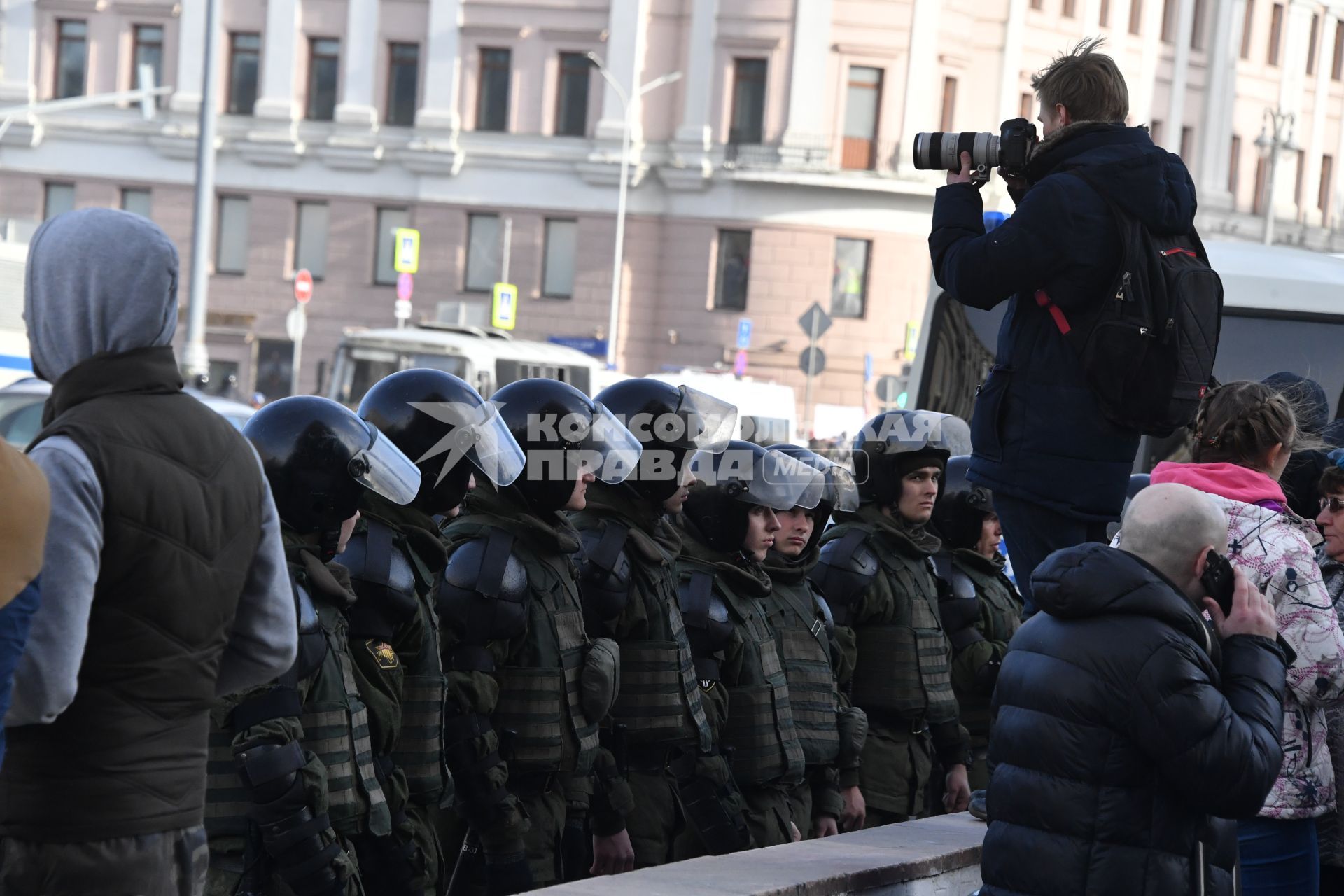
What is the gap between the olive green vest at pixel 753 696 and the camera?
6477mm

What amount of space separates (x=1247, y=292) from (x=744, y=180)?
27517 mm

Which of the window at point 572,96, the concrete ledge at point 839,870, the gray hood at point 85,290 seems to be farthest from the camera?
the window at point 572,96

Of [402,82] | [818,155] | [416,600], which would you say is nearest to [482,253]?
[402,82]

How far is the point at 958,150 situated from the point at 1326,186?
1945 inches

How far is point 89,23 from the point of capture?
41.3 m

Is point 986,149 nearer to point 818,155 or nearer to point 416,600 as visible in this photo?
Answer: point 416,600

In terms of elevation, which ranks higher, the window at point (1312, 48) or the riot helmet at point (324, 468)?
the window at point (1312, 48)

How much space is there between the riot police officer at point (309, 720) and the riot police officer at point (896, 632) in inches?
109

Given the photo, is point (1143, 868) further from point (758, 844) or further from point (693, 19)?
→ point (693, 19)

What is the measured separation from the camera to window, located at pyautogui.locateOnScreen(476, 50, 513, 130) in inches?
1599

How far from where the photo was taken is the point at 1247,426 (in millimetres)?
4996

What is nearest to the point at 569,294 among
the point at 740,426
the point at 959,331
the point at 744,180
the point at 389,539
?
the point at 744,180

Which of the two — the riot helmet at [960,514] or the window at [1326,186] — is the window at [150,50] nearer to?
the window at [1326,186]

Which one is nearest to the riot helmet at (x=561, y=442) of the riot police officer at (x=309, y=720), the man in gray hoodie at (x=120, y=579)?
the riot police officer at (x=309, y=720)
